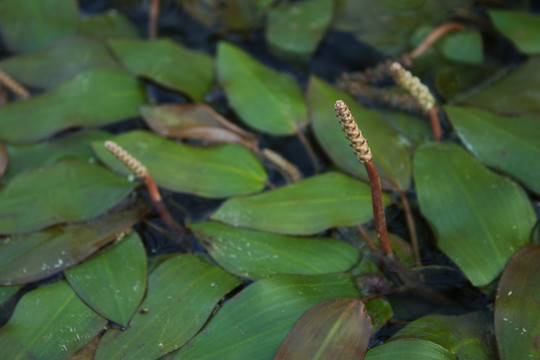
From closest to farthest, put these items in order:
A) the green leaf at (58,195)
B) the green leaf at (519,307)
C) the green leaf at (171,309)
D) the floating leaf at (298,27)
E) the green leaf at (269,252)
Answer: the green leaf at (519,307)
the green leaf at (171,309)
the green leaf at (269,252)
the green leaf at (58,195)
the floating leaf at (298,27)

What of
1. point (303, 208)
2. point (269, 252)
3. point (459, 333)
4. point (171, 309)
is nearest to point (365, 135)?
point (303, 208)

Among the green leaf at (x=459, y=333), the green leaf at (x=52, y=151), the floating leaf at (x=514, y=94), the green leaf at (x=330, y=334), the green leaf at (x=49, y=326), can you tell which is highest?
the floating leaf at (x=514, y=94)

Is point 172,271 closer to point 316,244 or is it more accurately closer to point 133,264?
point 133,264

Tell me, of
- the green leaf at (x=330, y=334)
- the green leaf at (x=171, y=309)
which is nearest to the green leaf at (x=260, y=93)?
the green leaf at (x=171, y=309)

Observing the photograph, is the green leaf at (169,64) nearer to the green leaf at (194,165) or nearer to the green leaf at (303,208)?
the green leaf at (194,165)

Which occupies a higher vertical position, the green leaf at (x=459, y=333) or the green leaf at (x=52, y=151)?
the green leaf at (x=52, y=151)

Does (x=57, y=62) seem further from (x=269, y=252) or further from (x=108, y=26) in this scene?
(x=269, y=252)
